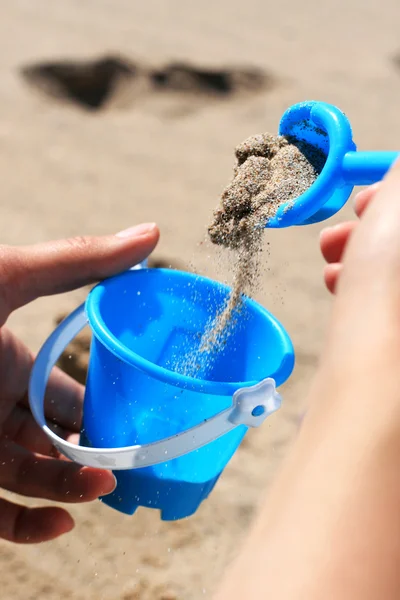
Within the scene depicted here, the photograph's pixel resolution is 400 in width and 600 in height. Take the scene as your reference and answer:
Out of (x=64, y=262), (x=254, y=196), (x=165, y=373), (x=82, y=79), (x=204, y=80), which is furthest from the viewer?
(x=204, y=80)

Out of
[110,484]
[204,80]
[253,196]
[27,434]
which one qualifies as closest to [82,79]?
[204,80]

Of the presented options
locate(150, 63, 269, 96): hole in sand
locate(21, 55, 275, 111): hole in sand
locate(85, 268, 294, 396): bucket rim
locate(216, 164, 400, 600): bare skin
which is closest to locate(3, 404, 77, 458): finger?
locate(85, 268, 294, 396): bucket rim

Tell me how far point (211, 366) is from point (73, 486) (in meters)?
0.33

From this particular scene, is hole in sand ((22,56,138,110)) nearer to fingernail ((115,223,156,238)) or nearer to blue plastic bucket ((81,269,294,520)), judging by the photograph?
fingernail ((115,223,156,238))

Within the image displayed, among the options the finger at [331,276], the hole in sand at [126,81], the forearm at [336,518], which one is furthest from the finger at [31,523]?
the hole in sand at [126,81]

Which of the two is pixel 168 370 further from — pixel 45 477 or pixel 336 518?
pixel 336 518

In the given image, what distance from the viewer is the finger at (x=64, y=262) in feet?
4.54

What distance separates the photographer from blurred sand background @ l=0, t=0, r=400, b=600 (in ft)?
4.69

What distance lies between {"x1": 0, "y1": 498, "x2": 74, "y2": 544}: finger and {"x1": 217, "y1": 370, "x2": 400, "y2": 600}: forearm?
795 millimetres

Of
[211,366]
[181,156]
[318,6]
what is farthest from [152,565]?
[318,6]

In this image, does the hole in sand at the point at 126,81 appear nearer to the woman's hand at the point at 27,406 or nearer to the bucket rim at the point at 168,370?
the woman's hand at the point at 27,406

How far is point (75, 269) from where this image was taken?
140cm

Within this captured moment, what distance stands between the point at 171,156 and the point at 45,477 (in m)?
1.77

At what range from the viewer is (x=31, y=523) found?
52.7 inches
